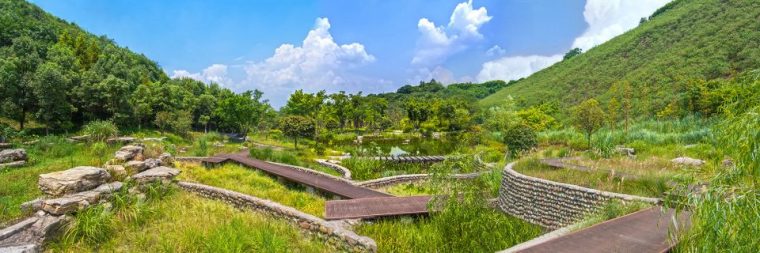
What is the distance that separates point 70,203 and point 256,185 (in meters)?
4.84

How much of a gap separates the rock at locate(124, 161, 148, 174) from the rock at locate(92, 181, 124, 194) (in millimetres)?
1783

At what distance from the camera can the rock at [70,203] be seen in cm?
674

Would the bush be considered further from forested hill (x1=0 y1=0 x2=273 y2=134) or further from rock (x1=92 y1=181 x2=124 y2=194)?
rock (x1=92 y1=181 x2=124 y2=194)

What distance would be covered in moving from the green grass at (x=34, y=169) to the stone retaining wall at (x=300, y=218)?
3328 mm

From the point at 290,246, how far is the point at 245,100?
2986 centimetres

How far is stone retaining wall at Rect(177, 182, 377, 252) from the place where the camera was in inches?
260

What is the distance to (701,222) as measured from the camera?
3207mm

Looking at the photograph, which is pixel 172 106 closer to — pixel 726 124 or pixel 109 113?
pixel 109 113

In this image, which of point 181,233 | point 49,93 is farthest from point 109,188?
point 49,93

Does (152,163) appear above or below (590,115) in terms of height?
below

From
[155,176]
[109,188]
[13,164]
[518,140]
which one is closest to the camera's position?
[109,188]

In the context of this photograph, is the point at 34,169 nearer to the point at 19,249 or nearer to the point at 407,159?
the point at 19,249

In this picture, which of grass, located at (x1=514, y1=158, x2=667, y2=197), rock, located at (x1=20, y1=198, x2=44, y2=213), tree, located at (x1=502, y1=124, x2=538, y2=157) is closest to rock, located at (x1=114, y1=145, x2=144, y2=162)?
rock, located at (x1=20, y1=198, x2=44, y2=213)

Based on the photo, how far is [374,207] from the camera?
8.84 metres
